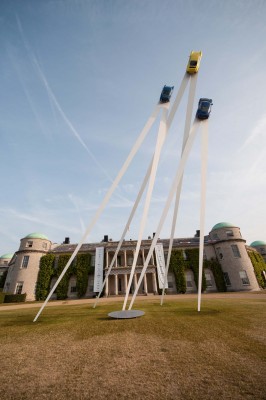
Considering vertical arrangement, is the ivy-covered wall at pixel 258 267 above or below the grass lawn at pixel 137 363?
above

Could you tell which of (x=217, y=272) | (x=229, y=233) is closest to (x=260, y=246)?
(x=229, y=233)

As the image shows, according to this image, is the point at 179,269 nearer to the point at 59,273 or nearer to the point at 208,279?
the point at 208,279

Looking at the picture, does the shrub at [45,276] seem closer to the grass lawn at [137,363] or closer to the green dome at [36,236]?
the green dome at [36,236]

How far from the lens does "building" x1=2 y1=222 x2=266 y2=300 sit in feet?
127

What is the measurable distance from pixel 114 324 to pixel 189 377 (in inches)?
215

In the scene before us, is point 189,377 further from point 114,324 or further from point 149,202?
point 149,202

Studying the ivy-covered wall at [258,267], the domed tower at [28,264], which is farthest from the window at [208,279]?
the domed tower at [28,264]

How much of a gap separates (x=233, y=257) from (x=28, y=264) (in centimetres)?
4330

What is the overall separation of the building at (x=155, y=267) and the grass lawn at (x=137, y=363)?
104 feet

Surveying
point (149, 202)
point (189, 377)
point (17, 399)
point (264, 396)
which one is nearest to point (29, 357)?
point (17, 399)

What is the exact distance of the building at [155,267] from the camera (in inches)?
1523

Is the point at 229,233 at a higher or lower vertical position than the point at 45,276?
higher

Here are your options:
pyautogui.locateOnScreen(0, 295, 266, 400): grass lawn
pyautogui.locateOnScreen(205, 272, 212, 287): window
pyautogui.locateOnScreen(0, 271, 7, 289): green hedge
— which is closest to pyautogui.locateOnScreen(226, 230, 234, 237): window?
pyautogui.locateOnScreen(205, 272, 212, 287): window

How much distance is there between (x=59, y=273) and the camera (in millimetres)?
40094
